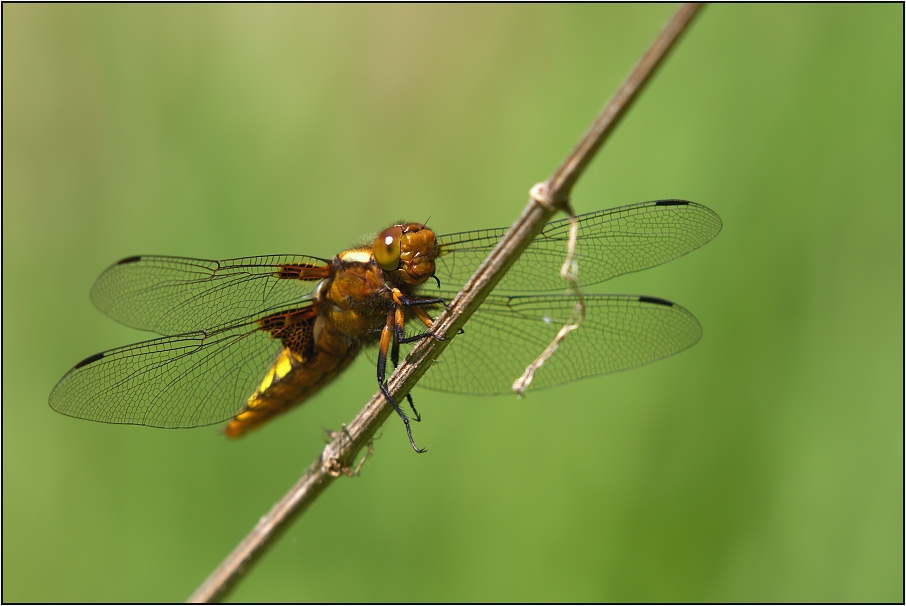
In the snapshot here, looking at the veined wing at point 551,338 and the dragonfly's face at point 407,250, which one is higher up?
the dragonfly's face at point 407,250

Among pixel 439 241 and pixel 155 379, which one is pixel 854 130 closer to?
pixel 439 241

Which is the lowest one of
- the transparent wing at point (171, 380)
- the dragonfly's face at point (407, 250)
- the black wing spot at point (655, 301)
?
the transparent wing at point (171, 380)

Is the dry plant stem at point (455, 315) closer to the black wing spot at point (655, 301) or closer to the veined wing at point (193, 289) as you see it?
the veined wing at point (193, 289)

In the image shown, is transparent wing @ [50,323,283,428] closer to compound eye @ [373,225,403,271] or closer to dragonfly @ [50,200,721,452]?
dragonfly @ [50,200,721,452]

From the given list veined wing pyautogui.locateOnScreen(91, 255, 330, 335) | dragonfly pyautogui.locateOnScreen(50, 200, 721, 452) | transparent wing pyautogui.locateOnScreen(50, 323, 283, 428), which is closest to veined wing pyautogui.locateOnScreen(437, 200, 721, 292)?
dragonfly pyautogui.locateOnScreen(50, 200, 721, 452)

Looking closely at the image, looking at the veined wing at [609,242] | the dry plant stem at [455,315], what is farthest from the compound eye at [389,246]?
the dry plant stem at [455,315]

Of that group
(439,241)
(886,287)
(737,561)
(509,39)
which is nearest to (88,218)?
(439,241)
